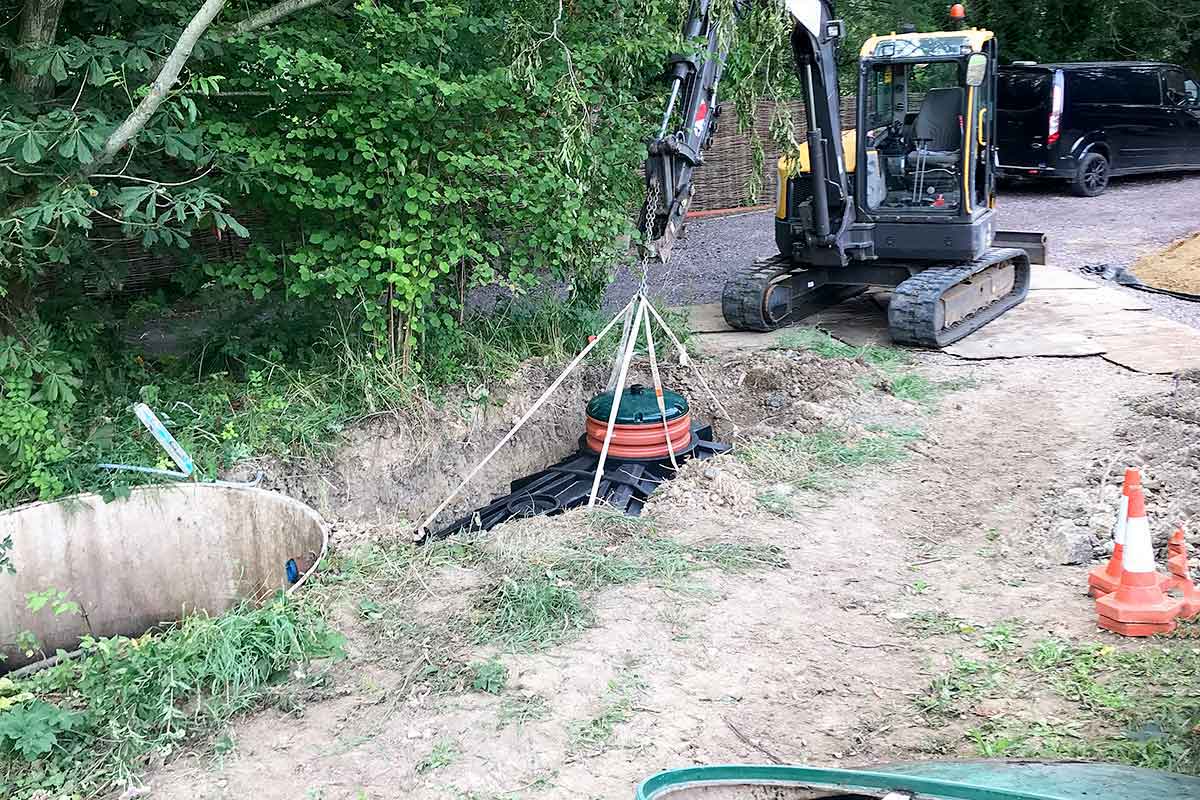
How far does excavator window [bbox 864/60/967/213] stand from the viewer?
31.5 ft

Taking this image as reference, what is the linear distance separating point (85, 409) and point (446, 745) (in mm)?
3740

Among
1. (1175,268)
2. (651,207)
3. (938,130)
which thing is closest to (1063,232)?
(1175,268)

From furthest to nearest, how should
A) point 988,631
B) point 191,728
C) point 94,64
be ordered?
point 94,64
point 988,631
point 191,728

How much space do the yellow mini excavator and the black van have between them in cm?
609

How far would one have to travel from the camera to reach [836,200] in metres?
9.62

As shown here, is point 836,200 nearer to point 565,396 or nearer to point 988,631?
point 565,396

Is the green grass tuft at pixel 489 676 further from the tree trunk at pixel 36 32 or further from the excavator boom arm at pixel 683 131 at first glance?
the tree trunk at pixel 36 32

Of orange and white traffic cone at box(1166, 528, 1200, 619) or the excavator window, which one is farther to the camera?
the excavator window

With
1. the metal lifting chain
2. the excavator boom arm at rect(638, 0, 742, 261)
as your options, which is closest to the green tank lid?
the metal lifting chain

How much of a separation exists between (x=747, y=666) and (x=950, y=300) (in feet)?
18.4

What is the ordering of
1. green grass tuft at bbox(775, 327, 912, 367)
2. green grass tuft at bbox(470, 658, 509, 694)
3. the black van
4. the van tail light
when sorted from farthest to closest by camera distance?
the black van < the van tail light < green grass tuft at bbox(775, 327, 912, 367) < green grass tuft at bbox(470, 658, 509, 694)

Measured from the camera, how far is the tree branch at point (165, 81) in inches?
198

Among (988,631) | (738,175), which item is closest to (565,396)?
(988,631)

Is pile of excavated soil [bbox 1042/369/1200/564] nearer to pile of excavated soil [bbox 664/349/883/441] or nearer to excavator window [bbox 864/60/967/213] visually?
pile of excavated soil [bbox 664/349/883/441]
